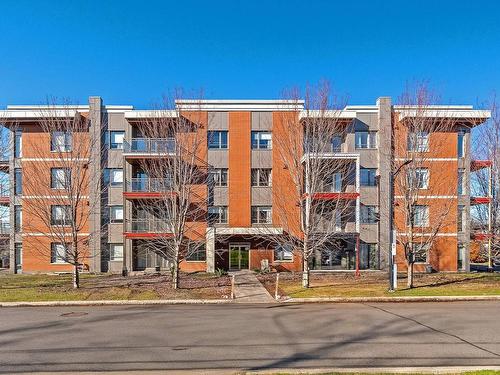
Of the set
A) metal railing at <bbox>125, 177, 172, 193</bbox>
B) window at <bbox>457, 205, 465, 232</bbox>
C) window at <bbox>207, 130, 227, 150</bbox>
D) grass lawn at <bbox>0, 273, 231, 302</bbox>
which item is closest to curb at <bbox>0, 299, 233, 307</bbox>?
grass lawn at <bbox>0, 273, 231, 302</bbox>

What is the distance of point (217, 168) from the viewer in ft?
106

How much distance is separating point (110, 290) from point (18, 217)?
1740 centimetres

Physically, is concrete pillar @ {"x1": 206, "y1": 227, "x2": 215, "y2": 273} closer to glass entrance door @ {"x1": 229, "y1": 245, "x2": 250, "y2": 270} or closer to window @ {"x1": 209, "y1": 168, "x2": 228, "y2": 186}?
glass entrance door @ {"x1": 229, "y1": 245, "x2": 250, "y2": 270}

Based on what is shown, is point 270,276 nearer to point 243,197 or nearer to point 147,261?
point 243,197

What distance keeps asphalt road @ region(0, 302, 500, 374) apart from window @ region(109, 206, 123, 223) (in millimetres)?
16508

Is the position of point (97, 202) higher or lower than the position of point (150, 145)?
lower

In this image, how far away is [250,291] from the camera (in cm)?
2109

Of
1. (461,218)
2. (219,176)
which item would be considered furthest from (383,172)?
(219,176)

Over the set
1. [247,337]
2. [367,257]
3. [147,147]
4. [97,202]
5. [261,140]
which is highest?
[261,140]

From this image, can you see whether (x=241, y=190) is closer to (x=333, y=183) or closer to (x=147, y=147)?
(x=333, y=183)

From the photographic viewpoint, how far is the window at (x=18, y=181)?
1284 inches

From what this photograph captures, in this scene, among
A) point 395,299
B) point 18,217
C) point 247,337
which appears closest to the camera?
point 247,337

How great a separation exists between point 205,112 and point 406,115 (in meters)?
15.1

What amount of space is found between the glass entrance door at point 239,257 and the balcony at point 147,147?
1038 cm
